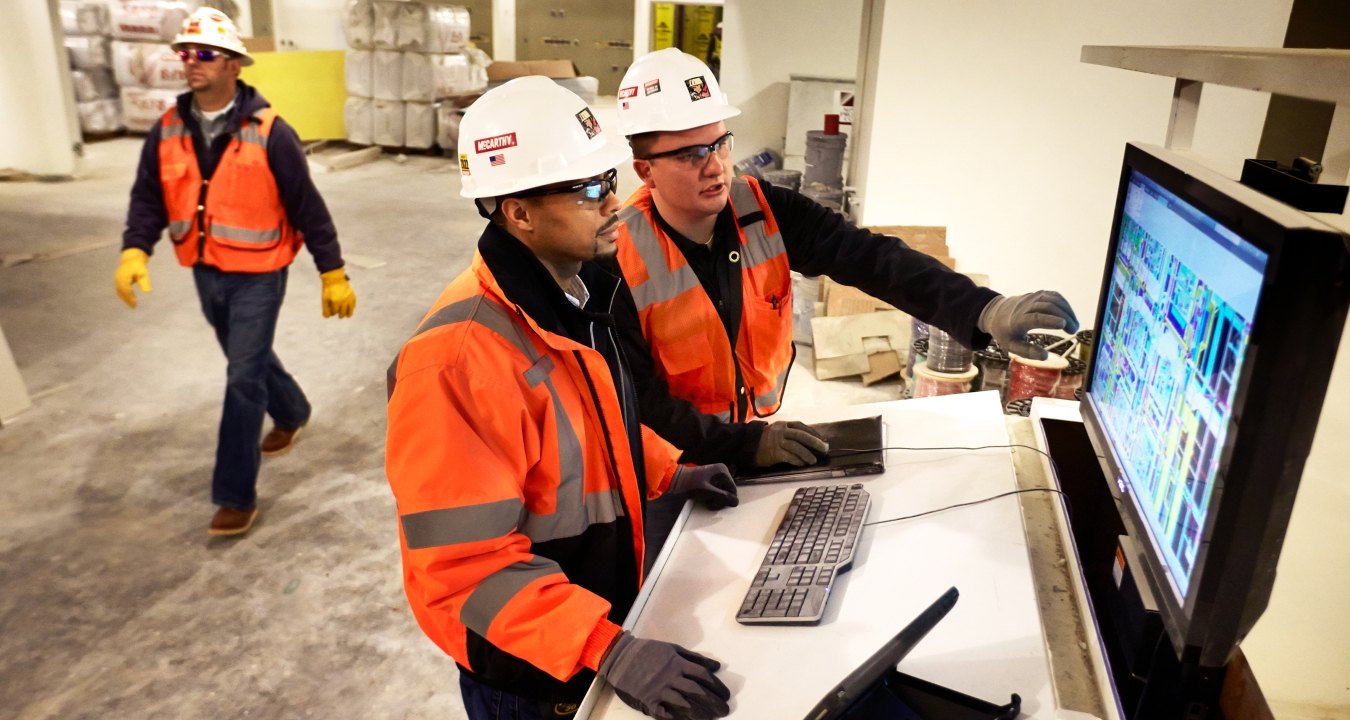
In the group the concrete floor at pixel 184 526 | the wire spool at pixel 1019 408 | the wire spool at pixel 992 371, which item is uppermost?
the wire spool at pixel 1019 408

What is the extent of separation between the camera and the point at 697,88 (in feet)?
8.16

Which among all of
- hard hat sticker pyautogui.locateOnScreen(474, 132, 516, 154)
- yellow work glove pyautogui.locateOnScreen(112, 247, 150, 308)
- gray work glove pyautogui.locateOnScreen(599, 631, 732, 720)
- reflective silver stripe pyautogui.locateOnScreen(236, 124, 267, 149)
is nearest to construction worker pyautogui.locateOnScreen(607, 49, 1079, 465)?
hard hat sticker pyautogui.locateOnScreen(474, 132, 516, 154)

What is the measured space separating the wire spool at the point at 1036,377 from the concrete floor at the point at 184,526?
0.98m

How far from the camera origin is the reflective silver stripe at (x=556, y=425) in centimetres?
162

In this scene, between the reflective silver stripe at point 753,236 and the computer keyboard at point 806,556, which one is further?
the reflective silver stripe at point 753,236

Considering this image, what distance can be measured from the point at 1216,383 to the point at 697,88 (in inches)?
64.5

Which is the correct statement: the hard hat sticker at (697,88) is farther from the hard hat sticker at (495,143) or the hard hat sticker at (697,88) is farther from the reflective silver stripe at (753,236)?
the hard hat sticker at (495,143)

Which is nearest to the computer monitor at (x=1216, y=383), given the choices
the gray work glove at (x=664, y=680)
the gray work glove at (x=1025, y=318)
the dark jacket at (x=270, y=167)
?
the gray work glove at (x=1025, y=318)

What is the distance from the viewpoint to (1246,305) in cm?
107

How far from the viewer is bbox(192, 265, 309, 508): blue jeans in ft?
12.5

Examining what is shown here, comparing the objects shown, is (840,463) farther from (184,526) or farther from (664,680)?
(184,526)

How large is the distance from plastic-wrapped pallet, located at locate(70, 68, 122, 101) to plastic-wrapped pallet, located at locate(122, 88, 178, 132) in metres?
0.24

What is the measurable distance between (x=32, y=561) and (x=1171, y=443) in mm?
3982

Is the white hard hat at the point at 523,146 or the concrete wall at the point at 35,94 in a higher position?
the white hard hat at the point at 523,146
